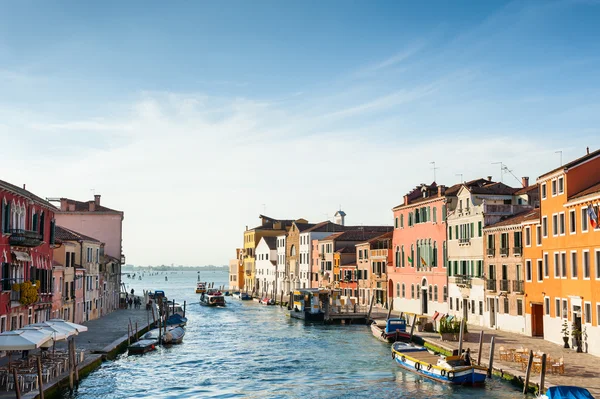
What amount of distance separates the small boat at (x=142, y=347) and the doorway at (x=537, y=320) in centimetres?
2091

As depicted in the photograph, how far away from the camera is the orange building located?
29781 millimetres

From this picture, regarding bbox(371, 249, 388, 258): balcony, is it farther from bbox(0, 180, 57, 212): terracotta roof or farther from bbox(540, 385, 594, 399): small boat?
bbox(540, 385, 594, 399): small boat

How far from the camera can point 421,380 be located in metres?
29.9

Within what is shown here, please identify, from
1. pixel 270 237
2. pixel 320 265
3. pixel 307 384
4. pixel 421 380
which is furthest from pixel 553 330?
pixel 270 237

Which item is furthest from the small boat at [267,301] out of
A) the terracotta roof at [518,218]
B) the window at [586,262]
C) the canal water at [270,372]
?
the window at [586,262]

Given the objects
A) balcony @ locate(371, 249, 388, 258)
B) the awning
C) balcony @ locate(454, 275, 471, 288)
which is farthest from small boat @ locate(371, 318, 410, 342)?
the awning

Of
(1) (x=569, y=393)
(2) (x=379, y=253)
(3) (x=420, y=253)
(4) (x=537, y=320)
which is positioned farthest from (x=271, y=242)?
(1) (x=569, y=393)

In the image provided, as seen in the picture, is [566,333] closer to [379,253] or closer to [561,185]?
[561,185]

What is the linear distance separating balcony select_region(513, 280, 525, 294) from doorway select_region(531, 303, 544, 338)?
1275mm

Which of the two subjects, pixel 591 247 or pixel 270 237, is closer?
pixel 591 247

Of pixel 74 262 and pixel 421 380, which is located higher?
pixel 74 262

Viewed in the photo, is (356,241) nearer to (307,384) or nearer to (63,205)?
(63,205)

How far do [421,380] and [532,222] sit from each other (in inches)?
481

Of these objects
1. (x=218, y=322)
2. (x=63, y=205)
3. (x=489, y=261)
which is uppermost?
(x=63, y=205)
